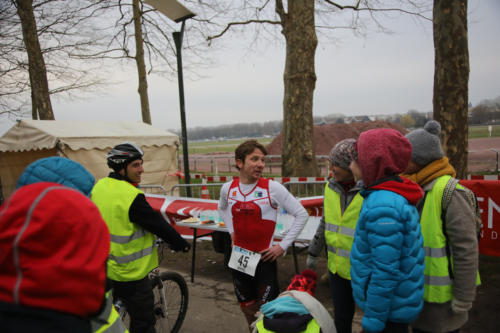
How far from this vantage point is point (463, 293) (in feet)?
6.45

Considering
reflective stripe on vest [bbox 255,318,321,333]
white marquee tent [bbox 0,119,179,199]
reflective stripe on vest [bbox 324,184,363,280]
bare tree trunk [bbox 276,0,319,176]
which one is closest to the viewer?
reflective stripe on vest [bbox 255,318,321,333]

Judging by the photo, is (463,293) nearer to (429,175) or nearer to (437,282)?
(437,282)

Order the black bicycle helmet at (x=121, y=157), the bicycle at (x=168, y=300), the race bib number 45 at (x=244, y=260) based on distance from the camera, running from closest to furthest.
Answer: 1. the black bicycle helmet at (x=121, y=157)
2. the race bib number 45 at (x=244, y=260)
3. the bicycle at (x=168, y=300)

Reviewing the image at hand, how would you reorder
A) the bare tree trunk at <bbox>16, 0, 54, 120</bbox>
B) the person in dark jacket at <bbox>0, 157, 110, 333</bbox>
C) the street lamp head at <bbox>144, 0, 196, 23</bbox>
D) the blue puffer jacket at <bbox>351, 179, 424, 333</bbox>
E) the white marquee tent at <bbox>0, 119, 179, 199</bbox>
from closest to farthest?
the person in dark jacket at <bbox>0, 157, 110, 333</bbox> < the blue puffer jacket at <bbox>351, 179, 424, 333</bbox> < the street lamp head at <bbox>144, 0, 196, 23</bbox> < the white marquee tent at <bbox>0, 119, 179, 199</bbox> < the bare tree trunk at <bbox>16, 0, 54, 120</bbox>

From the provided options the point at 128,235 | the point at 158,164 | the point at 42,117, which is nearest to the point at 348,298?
the point at 128,235

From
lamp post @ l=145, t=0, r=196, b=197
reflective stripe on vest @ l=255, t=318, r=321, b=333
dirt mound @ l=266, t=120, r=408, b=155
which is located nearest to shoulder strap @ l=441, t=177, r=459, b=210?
reflective stripe on vest @ l=255, t=318, r=321, b=333

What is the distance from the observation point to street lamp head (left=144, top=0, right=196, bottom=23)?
20.2 ft

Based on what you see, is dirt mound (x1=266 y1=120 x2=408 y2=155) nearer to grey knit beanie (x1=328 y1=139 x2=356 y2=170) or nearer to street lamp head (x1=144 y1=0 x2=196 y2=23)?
street lamp head (x1=144 y1=0 x2=196 y2=23)

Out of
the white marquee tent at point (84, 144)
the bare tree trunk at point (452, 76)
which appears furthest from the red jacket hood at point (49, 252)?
the white marquee tent at point (84, 144)

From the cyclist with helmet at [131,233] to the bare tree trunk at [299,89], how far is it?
473cm

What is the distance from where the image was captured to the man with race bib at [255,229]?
9.27ft

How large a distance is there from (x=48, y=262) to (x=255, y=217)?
195 centimetres

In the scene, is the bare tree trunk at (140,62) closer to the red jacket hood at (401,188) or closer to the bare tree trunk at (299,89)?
the bare tree trunk at (299,89)

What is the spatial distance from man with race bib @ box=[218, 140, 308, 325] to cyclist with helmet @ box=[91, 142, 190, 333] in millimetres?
535
